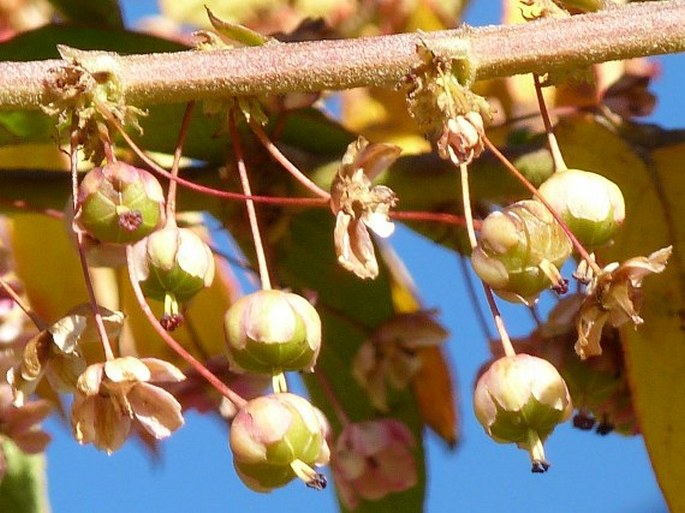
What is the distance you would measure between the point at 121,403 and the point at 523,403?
5.6 inches

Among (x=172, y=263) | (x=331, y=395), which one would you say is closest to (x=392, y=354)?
(x=331, y=395)

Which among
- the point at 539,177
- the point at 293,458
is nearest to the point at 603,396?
the point at 539,177

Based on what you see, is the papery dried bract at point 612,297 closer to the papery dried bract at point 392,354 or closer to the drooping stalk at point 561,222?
the drooping stalk at point 561,222

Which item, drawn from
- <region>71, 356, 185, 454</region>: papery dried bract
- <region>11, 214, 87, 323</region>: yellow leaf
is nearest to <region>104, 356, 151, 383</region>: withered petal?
<region>71, 356, 185, 454</region>: papery dried bract

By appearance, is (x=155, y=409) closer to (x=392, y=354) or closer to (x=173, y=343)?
(x=173, y=343)

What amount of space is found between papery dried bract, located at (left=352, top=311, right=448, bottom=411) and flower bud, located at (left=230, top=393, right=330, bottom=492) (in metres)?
0.27

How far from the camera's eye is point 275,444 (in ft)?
1.76

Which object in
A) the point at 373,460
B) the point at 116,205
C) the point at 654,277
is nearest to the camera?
the point at 116,205

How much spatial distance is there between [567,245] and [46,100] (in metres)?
0.19

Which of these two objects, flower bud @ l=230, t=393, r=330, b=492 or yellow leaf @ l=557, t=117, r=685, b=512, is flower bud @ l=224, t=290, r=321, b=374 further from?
yellow leaf @ l=557, t=117, r=685, b=512

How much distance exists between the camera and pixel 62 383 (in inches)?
23.0

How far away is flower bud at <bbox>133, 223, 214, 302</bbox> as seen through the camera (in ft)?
1.83

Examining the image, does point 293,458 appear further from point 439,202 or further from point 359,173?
point 439,202

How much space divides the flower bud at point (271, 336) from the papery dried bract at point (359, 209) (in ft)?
0.10
